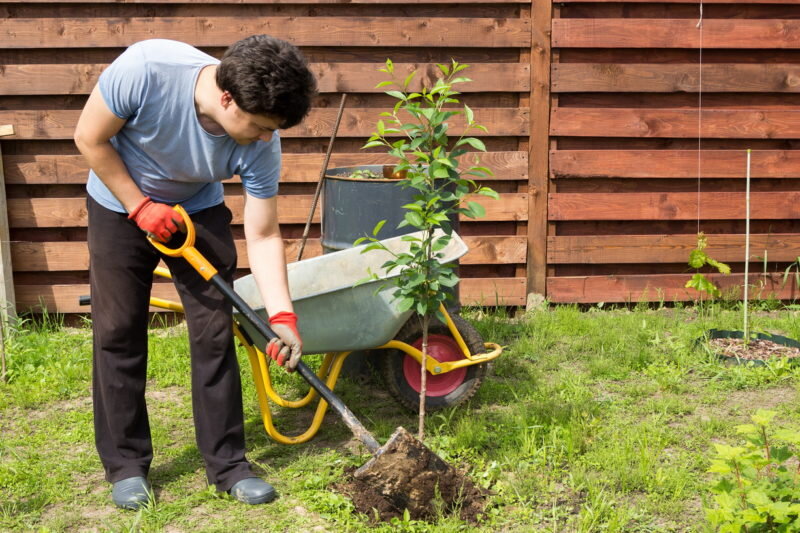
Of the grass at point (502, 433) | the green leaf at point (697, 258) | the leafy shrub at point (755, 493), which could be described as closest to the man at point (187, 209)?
the grass at point (502, 433)

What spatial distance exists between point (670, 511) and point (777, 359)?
1652 mm

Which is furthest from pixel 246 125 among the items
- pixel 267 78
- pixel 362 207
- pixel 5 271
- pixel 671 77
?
pixel 671 77

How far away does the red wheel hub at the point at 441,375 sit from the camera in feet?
11.2

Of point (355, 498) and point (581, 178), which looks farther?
point (581, 178)

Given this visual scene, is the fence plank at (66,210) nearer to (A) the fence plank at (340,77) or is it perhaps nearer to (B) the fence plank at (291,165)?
(B) the fence plank at (291,165)

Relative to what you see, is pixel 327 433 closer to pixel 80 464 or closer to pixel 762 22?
pixel 80 464

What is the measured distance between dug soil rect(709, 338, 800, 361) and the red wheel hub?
1392 millimetres

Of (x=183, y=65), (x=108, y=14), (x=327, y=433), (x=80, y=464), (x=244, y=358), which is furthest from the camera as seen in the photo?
(x=108, y=14)

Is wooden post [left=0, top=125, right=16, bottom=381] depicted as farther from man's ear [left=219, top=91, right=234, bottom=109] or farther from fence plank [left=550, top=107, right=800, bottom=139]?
fence plank [left=550, top=107, right=800, bottom=139]

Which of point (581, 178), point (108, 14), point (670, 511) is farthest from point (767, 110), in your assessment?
point (108, 14)

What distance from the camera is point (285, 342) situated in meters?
2.54

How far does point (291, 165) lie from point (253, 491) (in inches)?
91.6

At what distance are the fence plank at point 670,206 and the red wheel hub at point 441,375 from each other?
1.59m

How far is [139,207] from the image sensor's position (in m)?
2.47
